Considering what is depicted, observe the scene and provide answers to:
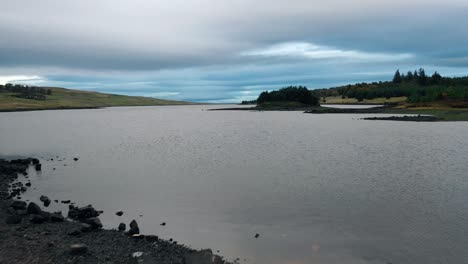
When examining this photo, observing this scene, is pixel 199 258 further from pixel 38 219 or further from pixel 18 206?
pixel 18 206

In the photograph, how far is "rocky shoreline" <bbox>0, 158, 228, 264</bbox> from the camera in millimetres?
14625

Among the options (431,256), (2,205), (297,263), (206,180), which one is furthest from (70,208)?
(431,256)

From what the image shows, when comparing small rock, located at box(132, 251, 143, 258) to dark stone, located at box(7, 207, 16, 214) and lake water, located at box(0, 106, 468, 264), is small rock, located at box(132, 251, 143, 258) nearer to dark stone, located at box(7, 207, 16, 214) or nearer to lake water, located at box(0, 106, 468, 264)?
lake water, located at box(0, 106, 468, 264)

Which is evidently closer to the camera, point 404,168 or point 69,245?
point 69,245

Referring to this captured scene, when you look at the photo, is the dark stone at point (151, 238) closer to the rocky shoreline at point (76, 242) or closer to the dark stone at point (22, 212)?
the rocky shoreline at point (76, 242)

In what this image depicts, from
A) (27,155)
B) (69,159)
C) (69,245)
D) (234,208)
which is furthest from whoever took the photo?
(27,155)

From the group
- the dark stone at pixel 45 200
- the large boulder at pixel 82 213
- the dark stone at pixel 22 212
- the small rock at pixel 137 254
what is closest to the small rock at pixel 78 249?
the small rock at pixel 137 254

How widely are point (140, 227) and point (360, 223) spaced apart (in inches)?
427

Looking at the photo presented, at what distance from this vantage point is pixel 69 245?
16156 millimetres

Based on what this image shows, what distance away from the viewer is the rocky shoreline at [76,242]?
48.0 feet

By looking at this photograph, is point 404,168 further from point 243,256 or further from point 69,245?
point 69,245

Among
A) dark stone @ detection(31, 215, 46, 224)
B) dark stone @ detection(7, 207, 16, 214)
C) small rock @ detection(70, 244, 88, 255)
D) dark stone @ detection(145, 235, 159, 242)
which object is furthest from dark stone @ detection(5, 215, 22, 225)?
dark stone @ detection(145, 235, 159, 242)

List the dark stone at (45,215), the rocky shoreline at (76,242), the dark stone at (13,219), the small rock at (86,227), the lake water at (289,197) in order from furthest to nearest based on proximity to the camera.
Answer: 1. the dark stone at (45,215)
2. the dark stone at (13,219)
3. the small rock at (86,227)
4. the lake water at (289,197)
5. the rocky shoreline at (76,242)

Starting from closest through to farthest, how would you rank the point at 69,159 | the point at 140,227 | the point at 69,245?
the point at 69,245
the point at 140,227
the point at 69,159
